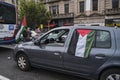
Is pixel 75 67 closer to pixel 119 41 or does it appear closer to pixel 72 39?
pixel 72 39

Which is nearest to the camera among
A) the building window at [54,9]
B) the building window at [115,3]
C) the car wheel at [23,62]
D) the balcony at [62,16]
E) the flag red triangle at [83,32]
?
the flag red triangle at [83,32]

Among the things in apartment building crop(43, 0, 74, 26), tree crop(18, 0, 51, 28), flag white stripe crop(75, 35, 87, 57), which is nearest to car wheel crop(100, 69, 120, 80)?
flag white stripe crop(75, 35, 87, 57)

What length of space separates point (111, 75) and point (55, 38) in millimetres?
2297

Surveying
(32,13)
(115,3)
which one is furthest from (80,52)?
(32,13)

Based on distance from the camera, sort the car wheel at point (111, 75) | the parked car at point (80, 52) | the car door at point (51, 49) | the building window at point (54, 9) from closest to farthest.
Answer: the car wheel at point (111, 75) → the parked car at point (80, 52) → the car door at point (51, 49) → the building window at point (54, 9)

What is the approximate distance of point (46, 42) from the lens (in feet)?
20.8

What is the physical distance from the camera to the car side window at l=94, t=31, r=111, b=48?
5.01 meters

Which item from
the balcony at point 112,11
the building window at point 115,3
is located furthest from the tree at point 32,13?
the building window at point 115,3

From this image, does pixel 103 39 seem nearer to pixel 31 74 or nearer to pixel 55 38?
pixel 55 38

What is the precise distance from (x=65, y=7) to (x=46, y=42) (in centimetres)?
3205

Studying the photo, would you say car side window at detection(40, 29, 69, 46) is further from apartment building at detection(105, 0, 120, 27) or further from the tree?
the tree

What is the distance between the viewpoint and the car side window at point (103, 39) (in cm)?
501

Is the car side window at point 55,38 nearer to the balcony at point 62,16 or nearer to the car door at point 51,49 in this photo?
the car door at point 51,49

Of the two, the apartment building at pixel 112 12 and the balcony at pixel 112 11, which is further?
the apartment building at pixel 112 12
